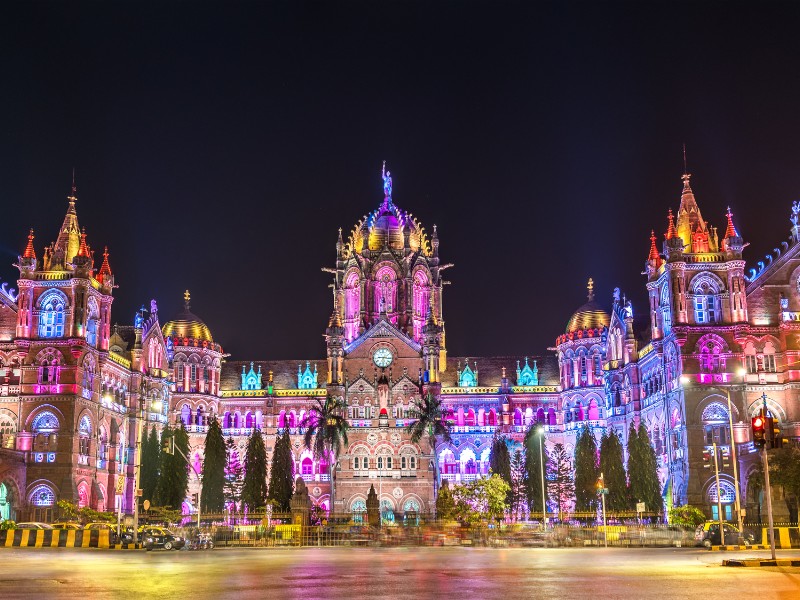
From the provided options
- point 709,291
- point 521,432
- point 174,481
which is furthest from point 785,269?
point 174,481

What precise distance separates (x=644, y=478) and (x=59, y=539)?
47499 mm

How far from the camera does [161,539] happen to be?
56.4 m

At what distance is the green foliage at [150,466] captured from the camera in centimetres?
9194

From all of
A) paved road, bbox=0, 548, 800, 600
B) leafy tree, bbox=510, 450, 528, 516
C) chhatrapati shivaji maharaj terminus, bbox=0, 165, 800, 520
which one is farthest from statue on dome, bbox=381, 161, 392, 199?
paved road, bbox=0, 548, 800, 600

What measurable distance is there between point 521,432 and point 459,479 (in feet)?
31.9

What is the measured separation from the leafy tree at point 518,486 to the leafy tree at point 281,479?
2359cm

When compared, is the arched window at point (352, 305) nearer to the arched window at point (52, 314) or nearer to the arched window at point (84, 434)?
the arched window at point (84, 434)

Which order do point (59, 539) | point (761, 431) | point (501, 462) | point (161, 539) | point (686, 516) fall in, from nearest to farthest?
point (761, 431) < point (161, 539) < point (59, 539) < point (686, 516) < point (501, 462)

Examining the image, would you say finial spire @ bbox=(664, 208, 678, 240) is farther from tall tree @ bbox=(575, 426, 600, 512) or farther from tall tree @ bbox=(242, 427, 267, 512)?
tall tree @ bbox=(242, 427, 267, 512)

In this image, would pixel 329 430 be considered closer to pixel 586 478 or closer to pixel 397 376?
pixel 397 376

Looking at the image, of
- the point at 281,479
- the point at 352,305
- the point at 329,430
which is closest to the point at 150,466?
the point at 281,479

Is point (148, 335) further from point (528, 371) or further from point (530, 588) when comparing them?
point (530, 588)

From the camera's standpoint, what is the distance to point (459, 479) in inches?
4456

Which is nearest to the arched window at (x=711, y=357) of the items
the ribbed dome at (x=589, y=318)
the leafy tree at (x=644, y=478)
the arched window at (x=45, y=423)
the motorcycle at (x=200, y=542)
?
the leafy tree at (x=644, y=478)
